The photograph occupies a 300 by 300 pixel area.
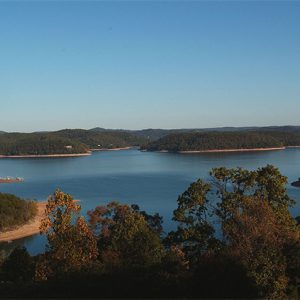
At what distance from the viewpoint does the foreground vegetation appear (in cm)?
928

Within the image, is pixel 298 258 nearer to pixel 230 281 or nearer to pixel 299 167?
pixel 230 281

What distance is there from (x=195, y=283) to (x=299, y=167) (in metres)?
65.9

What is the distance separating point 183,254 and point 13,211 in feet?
76.1

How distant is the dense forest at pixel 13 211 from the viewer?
3225 cm

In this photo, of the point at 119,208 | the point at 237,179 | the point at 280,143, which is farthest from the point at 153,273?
the point at 280,143

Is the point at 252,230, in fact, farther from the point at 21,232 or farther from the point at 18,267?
the point at 21,232

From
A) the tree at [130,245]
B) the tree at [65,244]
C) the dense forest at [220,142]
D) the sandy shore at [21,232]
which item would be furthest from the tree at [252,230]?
the dense forest at [220,142]

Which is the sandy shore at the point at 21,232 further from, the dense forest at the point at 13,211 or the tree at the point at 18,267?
the tree at the point at 18,267

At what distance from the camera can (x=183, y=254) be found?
12680 millimetres

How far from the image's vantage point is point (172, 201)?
3991 centimetres

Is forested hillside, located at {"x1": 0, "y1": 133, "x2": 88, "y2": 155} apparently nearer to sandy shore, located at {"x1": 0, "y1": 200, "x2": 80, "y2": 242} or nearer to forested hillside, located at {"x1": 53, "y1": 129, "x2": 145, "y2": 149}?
forested hillside, located at {"x1": 53, "y1": 129, "x2": 145, "y2": 149}

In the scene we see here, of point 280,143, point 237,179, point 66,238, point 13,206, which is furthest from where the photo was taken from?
point 280,143

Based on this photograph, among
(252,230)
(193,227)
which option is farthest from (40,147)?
(252,230)

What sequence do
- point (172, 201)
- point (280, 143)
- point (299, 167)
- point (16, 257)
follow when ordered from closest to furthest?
point (16, 257)
point (172, 201)
point (299, 167)
point (280, 143)
